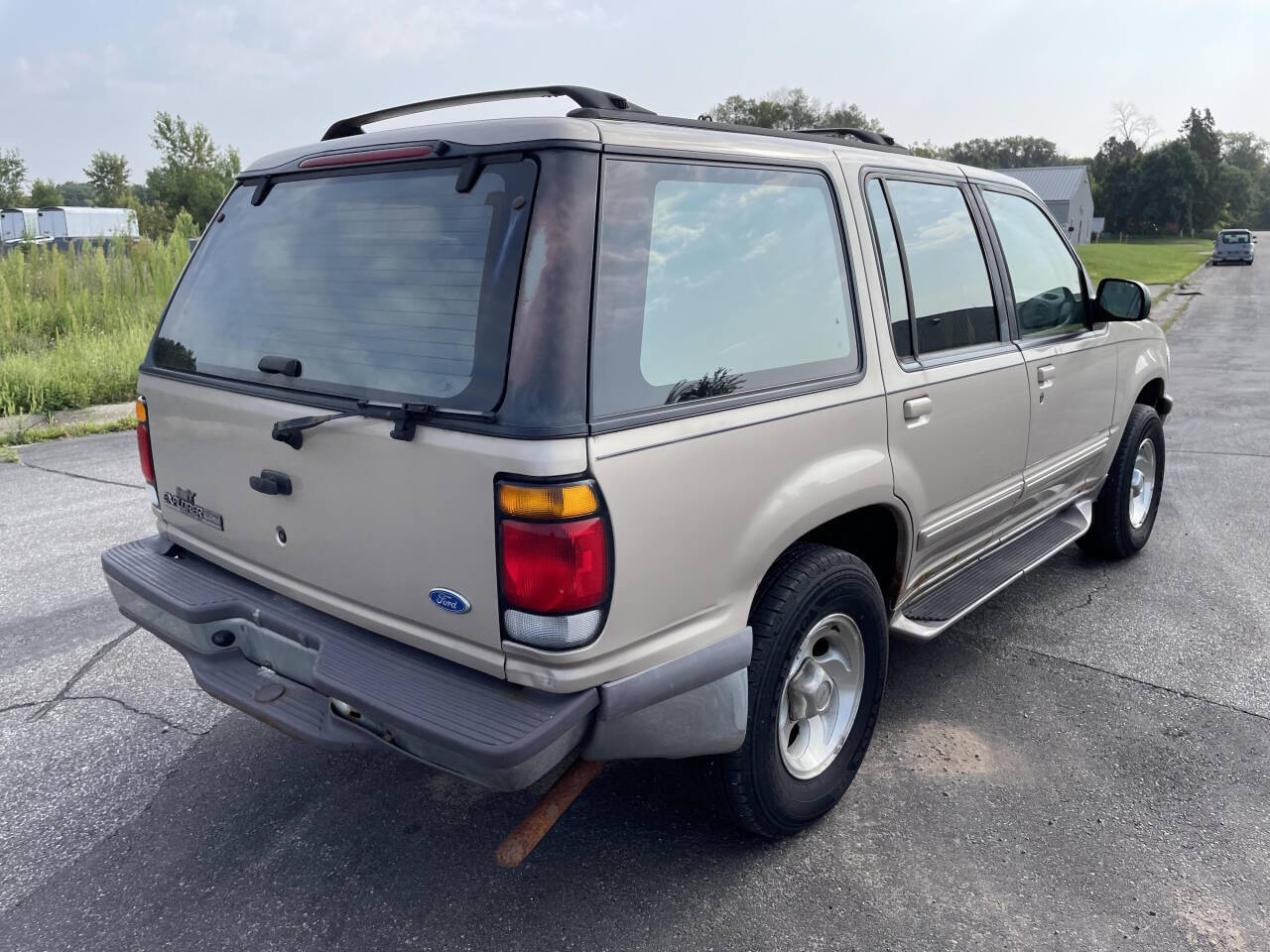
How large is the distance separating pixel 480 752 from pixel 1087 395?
11.3 feet

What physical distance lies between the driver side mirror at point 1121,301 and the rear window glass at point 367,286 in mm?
3221

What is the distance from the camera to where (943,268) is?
3426 mm

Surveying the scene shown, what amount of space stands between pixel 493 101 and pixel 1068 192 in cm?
7088

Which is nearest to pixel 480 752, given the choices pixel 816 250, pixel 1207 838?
pixel 816 250

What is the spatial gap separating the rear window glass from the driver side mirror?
3.22m

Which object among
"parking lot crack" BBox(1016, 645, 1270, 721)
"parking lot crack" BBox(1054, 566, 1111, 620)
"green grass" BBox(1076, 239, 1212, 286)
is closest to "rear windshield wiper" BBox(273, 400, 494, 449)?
"parking lot crack" BBox(1016, 645, 1270, 721)

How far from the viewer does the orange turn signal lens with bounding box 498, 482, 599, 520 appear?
2.08 metres

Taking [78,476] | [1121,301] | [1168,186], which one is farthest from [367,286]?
[1168,186]

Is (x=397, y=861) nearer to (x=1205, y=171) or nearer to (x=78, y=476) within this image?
(x=78, y=476)

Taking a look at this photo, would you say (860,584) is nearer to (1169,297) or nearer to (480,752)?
(480,752)

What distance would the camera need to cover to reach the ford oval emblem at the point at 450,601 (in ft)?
7.41

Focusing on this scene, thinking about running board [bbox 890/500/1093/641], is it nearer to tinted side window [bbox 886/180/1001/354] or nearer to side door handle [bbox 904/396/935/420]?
side door handle [bbox 904/396/935/420]

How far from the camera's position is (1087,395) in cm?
438

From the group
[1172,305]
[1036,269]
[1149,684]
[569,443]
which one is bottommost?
[1149,684]
